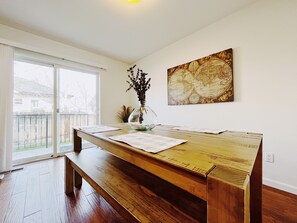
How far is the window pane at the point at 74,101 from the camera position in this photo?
108 inches

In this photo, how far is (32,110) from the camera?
2412mm

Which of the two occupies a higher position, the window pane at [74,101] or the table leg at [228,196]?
the window pane at [74,101]

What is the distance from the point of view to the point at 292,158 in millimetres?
1460

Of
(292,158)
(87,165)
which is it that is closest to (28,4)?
(87,165)

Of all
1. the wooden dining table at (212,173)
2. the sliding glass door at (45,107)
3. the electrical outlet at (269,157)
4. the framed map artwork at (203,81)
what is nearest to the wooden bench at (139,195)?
the wooden dining table at (212,173)

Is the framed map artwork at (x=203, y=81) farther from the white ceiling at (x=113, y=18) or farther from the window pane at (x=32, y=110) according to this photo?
the window pane at (x=32, y=110)

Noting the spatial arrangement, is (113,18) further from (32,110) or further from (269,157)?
(269,157)

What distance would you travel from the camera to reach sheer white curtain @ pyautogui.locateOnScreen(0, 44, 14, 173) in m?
1.95

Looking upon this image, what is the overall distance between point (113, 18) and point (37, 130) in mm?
2419

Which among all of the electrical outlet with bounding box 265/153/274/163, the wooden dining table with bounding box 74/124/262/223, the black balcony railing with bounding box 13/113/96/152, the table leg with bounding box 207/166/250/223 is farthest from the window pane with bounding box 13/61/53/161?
the electrical outlet with bounding box 265/153/274/163

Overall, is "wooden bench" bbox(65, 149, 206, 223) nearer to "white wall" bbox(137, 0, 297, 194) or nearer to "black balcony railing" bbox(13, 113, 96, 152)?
"white wall" bbox(137, 0, 297, 194)

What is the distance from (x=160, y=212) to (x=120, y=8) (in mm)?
2221

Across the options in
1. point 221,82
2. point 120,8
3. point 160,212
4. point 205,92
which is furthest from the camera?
point 205,92

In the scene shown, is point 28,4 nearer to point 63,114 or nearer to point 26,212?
point 63,114
